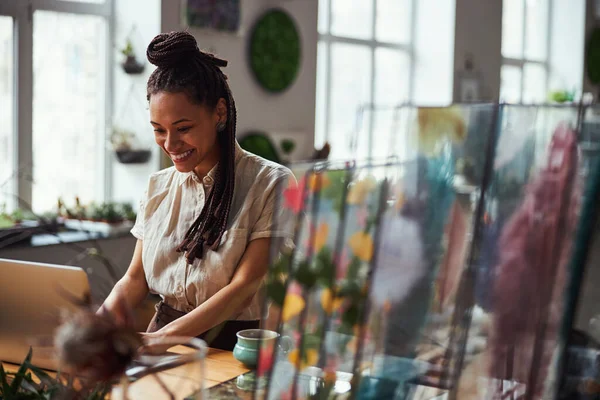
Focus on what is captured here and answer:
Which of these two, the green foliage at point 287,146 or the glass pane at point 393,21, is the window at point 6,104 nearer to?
the green foliage at point 287,146

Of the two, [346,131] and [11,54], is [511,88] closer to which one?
[346,131]

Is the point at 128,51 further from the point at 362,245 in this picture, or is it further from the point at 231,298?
the point at 362,245

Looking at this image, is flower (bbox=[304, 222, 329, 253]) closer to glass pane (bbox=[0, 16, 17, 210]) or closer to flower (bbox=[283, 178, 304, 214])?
flower (bbox=[283, 178, 304, 214])

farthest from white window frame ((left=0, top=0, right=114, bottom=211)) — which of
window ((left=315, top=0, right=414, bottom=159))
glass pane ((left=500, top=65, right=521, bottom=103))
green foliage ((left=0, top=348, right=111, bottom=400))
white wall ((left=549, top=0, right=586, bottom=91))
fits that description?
white wall ((left=549, top=0, right=586, bottom=91))

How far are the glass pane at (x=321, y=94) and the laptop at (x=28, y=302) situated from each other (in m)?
3.94

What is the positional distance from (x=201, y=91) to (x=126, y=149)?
1988 mm

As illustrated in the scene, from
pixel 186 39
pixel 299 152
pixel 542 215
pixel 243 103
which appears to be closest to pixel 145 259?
pixel 186 39

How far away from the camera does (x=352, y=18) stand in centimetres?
572

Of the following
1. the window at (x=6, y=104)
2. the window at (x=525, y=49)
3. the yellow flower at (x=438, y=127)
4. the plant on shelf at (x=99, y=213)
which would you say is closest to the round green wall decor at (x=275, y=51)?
the plant on shelf at (x=99, y=213)

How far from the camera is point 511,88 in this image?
7660 mm

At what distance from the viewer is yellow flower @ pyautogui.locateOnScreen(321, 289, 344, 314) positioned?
757 millimetres

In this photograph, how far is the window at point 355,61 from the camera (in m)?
5.48

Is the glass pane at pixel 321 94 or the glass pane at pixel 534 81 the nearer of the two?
the glass pane at pixel 321 94

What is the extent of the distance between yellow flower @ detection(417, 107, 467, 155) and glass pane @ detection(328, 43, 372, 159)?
4700 millimetres
